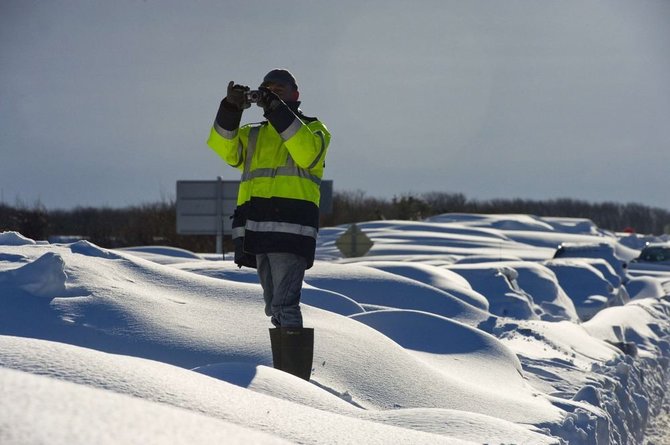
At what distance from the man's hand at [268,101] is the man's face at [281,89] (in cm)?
20

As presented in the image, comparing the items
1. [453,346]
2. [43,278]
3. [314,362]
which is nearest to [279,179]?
[314,362]

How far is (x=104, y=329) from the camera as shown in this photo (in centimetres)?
476

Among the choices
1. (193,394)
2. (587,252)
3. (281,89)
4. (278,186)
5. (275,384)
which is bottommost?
(587,252)

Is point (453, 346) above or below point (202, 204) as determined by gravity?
below

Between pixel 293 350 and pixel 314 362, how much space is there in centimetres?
40

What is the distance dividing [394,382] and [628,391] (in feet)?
9.30

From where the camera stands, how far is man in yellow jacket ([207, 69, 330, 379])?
14.8 ft

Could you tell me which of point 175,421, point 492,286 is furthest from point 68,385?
point 492,286

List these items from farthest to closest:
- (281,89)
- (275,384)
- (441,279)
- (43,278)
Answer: (441,279), (43,278), (281,89), (275,384)

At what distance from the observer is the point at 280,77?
4.77m

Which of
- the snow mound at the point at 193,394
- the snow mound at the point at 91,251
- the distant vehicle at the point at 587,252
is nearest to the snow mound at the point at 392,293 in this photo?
the snow mound at the point at 91,251

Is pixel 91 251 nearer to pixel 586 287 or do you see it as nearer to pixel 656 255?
pixel 586 287

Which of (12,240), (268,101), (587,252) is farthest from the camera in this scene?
(587,252)

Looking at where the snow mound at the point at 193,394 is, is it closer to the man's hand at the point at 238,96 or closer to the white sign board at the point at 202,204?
the man's hand at the point at 238,96
